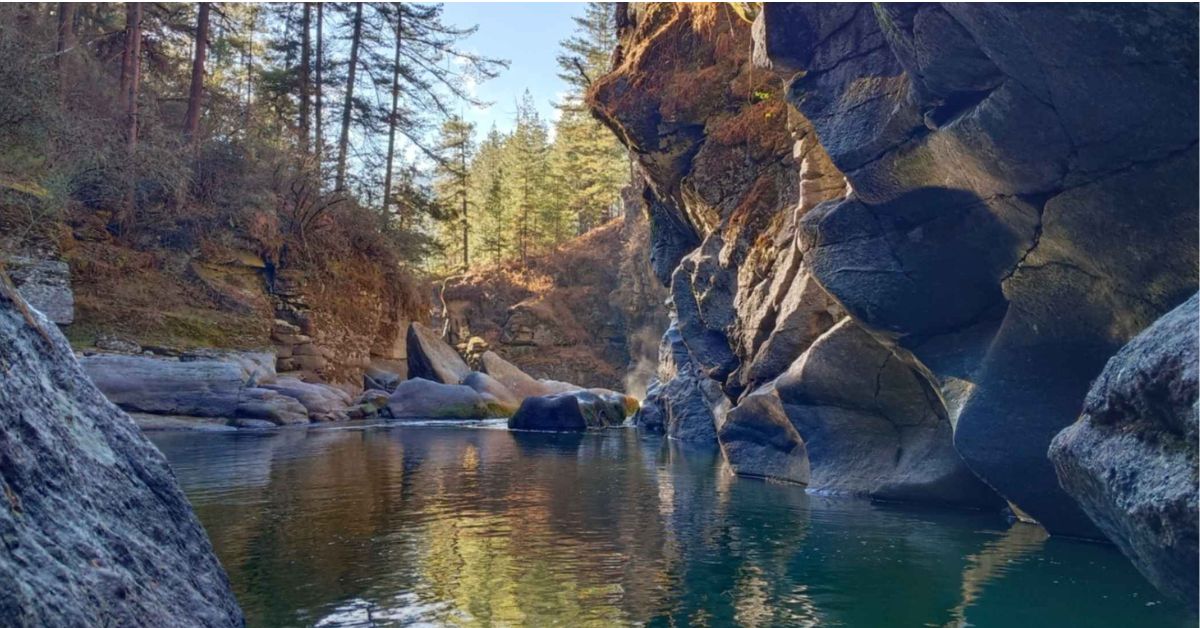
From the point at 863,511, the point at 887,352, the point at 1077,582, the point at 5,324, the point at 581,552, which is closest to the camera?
the point at 5,324

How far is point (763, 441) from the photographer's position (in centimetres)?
1559

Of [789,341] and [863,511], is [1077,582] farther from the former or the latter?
[789,341]

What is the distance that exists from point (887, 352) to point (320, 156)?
26.5 m

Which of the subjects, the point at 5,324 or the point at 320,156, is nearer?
the point at 5,324

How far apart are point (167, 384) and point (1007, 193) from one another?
19.9 meters

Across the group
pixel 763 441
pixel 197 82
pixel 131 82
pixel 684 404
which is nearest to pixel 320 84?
pixel 197 82

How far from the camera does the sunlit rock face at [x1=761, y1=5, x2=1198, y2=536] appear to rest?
7305 mm

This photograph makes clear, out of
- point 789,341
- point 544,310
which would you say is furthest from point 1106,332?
point 544,310

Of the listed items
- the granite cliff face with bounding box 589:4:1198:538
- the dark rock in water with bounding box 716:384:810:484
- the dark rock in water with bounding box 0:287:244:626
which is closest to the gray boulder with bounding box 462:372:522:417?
the granite cliff face with bounding box 589:4:1198:538

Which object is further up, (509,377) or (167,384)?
(509,377)

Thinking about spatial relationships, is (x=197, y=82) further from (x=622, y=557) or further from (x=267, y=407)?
(x=622, y=557)

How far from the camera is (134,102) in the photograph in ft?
86.9

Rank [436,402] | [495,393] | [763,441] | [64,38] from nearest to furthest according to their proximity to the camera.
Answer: [763,441], [64,38], [436,402], [495,393]

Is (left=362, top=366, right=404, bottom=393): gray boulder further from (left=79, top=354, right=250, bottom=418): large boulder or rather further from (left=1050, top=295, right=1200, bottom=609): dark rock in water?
(left=1050, top=295, right=1200, bottom=609): dark rock in water
